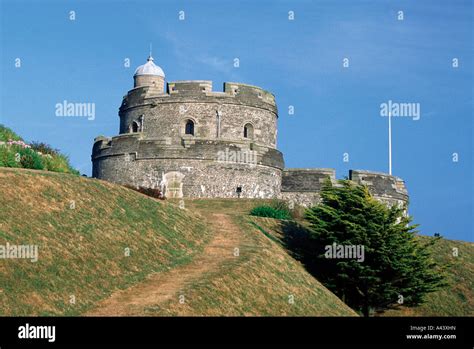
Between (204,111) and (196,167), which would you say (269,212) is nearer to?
(196,167)

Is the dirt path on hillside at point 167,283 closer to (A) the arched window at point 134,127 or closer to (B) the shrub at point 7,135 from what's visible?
(B) the shrub at point 7,135

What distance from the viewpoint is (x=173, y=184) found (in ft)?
143

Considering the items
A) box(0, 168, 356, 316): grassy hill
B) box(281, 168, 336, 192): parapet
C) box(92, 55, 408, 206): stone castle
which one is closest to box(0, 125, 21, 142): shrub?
box(0, 168, 356, 316): grassy hill

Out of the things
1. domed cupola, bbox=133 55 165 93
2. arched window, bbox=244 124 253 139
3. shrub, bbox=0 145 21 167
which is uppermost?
domed cupola, bbox=133 55 165 93

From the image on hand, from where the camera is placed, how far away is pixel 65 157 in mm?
34781

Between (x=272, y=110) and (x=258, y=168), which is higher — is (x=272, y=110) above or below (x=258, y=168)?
above

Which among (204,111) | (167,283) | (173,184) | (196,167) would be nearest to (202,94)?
(204,111)

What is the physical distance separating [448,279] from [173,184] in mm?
15754

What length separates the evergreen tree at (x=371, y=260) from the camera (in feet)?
101

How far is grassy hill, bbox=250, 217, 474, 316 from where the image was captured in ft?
108

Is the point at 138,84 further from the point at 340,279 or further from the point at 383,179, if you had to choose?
the point at 340,279

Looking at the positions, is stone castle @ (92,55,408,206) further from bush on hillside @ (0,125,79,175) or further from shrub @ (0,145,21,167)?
shrub @ (0,145,21,167)
